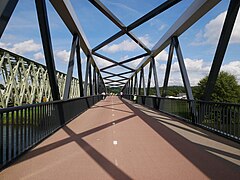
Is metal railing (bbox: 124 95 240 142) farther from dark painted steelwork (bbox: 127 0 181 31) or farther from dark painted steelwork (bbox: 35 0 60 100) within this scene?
dark painted steelwork (bbox: 35 0 60 100)

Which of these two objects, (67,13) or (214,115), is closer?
(214,115)

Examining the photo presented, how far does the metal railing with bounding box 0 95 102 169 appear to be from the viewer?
13.9 ft

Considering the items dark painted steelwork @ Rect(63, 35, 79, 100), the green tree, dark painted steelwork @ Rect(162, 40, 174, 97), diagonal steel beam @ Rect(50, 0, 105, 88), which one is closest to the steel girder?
dark painted steelwork @ Rect(63, 35, 79, 100)

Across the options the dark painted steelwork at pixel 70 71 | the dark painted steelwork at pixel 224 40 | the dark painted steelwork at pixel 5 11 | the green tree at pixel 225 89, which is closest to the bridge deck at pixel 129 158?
the dark painted steelwork at pixel 5 11

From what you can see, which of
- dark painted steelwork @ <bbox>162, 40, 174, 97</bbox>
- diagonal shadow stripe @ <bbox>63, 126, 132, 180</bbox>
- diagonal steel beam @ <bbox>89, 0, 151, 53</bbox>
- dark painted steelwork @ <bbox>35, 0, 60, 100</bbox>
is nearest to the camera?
diagonal shadow stripe @ <bbox>63, 126, 132, 180</bbox>

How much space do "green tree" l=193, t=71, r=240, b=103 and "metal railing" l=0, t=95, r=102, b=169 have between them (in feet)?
103

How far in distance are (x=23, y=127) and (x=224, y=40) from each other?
6.48 meters

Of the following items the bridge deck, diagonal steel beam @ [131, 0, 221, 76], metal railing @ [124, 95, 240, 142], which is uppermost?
diagonal steel beam @ [131, 0, 221, 76]

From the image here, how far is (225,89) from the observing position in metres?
37.4

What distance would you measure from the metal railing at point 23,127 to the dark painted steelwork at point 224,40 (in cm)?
539

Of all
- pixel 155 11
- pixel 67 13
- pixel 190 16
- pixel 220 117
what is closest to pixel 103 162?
pixel 220 117

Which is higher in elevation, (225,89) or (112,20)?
(112,20)

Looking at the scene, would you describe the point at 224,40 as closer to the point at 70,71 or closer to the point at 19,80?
the point at 70,71

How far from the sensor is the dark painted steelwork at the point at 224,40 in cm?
772
